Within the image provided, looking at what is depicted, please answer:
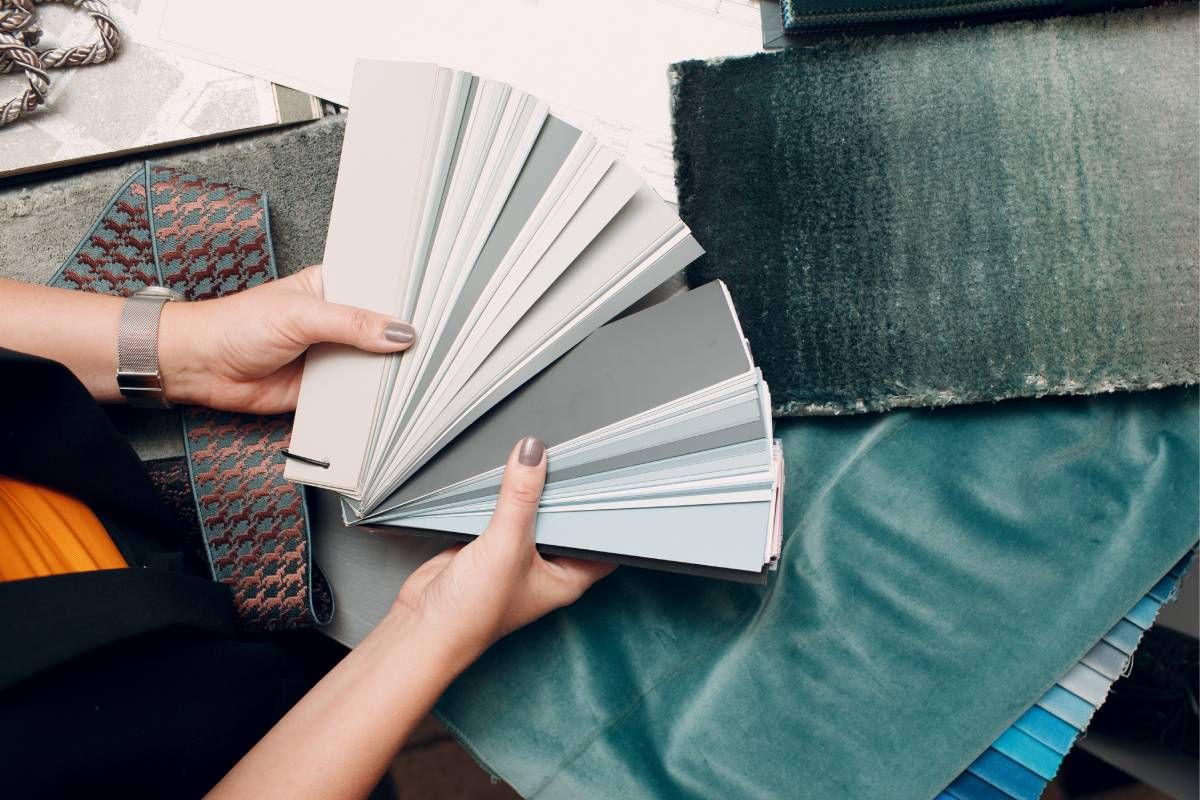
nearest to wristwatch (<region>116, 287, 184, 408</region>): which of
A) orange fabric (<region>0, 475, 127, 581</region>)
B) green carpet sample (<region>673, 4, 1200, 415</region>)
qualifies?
orange fabric (<region>0, 475, 127, 581</region>)

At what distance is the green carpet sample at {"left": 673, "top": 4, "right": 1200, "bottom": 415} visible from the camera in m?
0.71

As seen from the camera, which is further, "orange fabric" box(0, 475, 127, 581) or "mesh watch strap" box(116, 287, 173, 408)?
A: "mesh watch strap" box(116, 287, 173, 408)

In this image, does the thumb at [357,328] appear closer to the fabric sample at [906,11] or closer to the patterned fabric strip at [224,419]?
the patterned fabric strip at [224,419]

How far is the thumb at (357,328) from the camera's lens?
631 millimetres

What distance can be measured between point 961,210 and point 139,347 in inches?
29.5

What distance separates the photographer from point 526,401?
2.14 ft

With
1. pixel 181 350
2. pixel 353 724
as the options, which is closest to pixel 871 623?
pixel 353 724

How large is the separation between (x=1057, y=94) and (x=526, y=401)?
0.56 meters

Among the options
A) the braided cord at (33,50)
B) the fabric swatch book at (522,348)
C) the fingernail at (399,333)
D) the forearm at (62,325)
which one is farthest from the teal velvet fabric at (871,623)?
the braided cord at (33,50)

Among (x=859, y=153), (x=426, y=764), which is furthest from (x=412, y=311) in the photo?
(x=426, y=764)

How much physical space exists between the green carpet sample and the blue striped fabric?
202 mm

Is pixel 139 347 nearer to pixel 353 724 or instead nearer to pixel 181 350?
pixel 181 350

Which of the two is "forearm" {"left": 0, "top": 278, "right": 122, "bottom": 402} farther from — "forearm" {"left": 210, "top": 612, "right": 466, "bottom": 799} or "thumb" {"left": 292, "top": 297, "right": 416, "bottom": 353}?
"forearm" {"left": 210, "top": 612, "right": 466, "bottom": 799}

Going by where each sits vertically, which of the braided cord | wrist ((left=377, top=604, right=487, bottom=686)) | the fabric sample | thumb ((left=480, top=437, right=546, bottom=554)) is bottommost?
wrist ((left=377, top=604, right=487, bottom=686))
